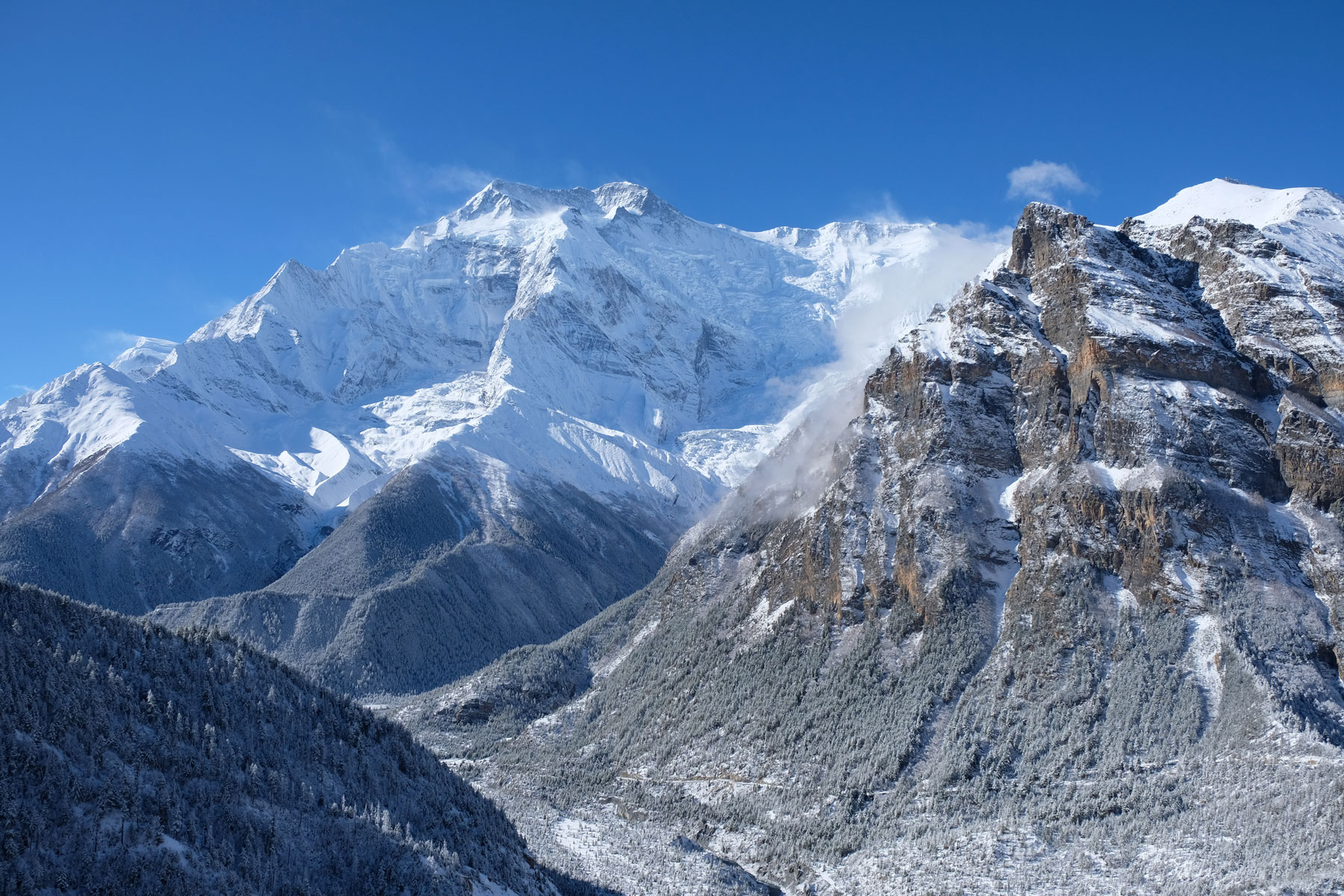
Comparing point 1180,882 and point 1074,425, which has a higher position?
point 1074,425

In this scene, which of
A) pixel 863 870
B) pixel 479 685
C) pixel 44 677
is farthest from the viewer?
pixel 479 685

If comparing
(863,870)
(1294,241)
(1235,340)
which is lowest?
(863,870)

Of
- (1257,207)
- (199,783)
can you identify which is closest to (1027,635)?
(199,783)

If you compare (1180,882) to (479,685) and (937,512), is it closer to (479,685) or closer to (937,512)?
(937,512)

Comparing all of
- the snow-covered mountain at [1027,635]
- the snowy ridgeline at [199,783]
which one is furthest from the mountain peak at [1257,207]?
the snowy ridgeline at [199,783]

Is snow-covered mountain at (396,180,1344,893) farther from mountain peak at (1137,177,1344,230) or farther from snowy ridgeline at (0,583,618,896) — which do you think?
snowy ridgeline at (0,583,618,896)

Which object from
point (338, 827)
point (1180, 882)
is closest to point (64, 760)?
point (338, 827)

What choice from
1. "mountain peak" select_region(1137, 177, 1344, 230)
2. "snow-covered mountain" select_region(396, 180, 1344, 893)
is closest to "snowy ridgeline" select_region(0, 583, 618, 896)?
"snow-covered mountain" select_region(396, 180, 1344, 893)

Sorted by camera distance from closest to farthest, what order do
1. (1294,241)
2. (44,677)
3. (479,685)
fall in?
(44,677)
(1294,241)
(479,685)
